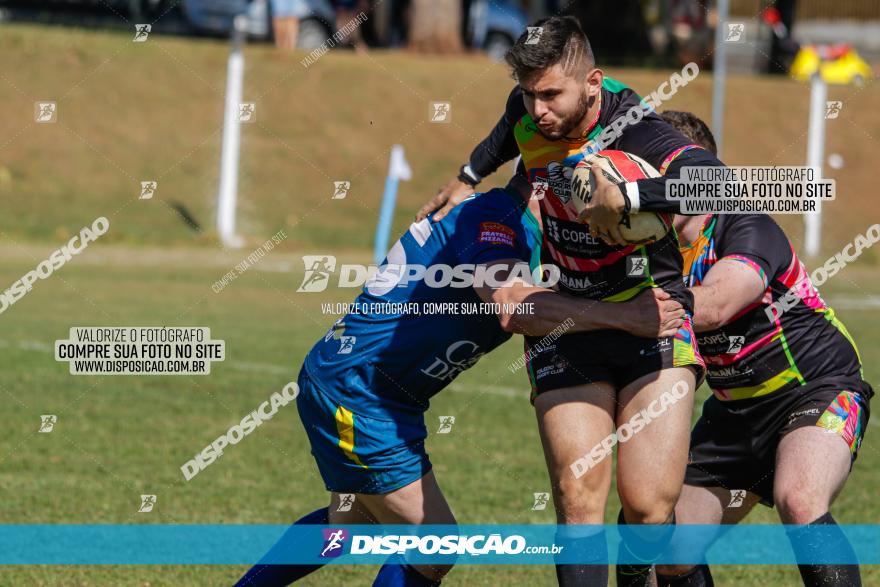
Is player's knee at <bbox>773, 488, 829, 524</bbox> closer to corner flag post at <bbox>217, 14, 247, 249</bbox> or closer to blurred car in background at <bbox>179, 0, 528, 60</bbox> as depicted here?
corner flag post at <bbox>217, 14, 247, 249</bbox>

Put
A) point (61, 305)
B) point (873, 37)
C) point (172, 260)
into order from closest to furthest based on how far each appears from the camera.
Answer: point (61, 305)
point (172, 260)
point (873, 37)

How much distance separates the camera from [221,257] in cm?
2089

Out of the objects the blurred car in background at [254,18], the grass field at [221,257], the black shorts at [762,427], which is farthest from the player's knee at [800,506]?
the blurred car in background at [254,18]

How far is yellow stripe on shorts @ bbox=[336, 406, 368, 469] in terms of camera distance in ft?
16.1

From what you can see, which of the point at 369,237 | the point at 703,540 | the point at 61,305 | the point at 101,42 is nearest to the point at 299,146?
the point at 369,237

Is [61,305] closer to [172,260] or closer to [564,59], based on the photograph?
[172,260]

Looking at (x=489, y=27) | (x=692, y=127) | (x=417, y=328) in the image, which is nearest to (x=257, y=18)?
(x=489, y=27)

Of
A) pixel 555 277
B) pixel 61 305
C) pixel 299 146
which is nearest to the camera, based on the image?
pixel 555 277

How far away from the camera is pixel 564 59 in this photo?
468cm

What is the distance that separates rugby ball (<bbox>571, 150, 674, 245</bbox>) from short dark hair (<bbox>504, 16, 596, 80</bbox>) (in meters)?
0.36

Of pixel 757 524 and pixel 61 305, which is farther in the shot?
pixel 61 305

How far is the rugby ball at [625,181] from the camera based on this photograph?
176 inches

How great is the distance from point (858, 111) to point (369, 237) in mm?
12349

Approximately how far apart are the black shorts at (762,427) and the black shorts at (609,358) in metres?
0.62
